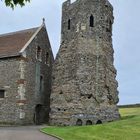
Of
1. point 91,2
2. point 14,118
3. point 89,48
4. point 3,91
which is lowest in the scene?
point 14,118

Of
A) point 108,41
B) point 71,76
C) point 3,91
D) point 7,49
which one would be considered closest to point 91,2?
point 108,41

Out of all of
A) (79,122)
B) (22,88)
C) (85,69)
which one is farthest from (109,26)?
(22,88)

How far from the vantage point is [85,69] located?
3744 centimetres

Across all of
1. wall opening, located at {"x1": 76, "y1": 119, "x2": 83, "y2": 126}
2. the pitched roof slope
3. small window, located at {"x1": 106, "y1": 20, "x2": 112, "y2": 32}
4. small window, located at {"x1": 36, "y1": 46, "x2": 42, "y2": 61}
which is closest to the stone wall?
small window, located at {"x1": 36, "y1": 46, "x2": 42, "y2": 61}

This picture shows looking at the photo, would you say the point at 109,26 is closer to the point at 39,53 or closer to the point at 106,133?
the point at 39,53

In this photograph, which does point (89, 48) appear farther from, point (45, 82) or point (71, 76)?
point (45, 82)

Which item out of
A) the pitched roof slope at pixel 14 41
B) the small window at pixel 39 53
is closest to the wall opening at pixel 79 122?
the pitched roof slope at pixel 14 41

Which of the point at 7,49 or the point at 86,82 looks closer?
the point at 86,82

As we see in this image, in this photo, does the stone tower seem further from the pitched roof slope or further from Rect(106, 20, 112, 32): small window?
the pitched roof slope

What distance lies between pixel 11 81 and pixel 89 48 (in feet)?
30.0

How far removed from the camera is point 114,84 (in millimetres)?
39719

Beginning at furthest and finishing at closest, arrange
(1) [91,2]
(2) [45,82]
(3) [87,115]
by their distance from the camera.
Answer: (2) [45,82], (1) [91,2], (3) [87,115]

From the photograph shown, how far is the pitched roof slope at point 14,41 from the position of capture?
131ft

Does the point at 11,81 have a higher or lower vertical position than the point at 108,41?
lower
